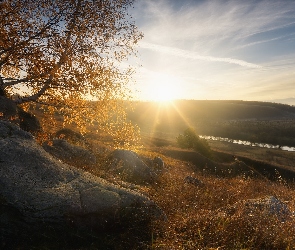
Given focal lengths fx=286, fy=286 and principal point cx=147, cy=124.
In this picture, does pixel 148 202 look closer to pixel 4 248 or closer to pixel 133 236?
pixel 133 236

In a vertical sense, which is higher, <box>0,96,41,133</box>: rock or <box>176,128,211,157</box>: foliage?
<box>0,96,41,133</box>: rock

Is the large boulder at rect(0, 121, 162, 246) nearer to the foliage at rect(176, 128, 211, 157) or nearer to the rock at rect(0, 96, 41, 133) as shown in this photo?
the rock at rect(0, 96, 41, 133)

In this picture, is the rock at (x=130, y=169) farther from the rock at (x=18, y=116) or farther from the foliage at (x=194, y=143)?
the foliage at (x=194, y=143)

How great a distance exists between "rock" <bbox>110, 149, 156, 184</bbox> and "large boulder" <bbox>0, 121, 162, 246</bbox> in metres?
4.85

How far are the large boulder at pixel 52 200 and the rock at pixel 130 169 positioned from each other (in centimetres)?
485

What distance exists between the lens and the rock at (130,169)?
1160 cm

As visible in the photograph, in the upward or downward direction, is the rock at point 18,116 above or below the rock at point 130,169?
above

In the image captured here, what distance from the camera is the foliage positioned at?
47766 mm

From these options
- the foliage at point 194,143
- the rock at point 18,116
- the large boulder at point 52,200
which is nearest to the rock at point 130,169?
the rock at point 18,116

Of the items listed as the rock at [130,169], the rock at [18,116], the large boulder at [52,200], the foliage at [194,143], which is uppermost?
the rock at [18,116]

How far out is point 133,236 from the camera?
212 inches

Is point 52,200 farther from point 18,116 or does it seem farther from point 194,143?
point 194,143

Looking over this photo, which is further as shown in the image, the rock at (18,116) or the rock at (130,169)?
the rock at (130,169)

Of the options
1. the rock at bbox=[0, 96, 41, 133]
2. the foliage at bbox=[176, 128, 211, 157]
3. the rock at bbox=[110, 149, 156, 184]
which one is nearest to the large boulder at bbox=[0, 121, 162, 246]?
the rock at bbox=[0, 96, 41, 133]
